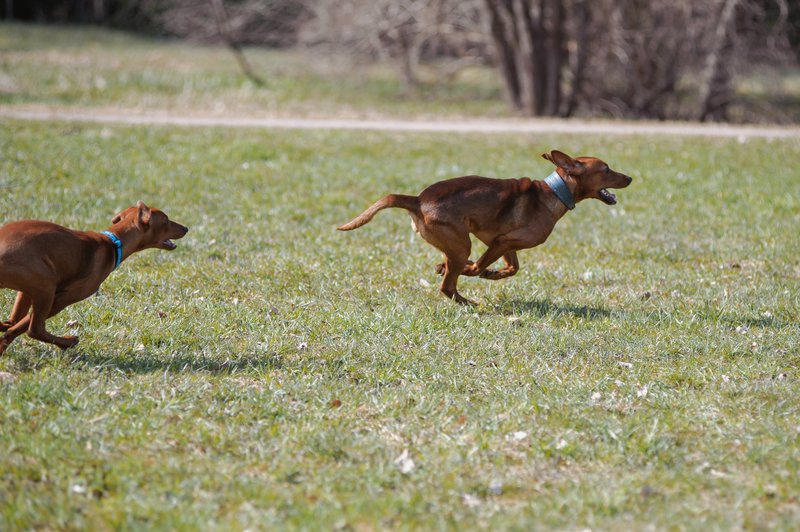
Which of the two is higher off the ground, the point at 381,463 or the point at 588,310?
the point at 381,463

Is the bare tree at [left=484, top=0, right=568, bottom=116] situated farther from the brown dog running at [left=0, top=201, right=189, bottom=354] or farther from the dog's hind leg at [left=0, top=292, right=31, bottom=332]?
the dog's hind leg at [left=0, top=292, right=31, bottom=332]

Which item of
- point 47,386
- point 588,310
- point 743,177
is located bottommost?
point 743,177

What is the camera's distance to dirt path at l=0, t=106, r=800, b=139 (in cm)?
1727

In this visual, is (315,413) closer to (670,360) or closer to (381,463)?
(381,463)

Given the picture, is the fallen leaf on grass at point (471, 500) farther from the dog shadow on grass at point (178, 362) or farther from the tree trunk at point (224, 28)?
the tree trunk at point (224, 28)

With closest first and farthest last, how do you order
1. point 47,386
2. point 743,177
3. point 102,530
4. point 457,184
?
point 102,530 < point 47,386 < point 457,184 < point 743,177

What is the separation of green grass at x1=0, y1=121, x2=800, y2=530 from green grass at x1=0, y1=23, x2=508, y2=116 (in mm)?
10699

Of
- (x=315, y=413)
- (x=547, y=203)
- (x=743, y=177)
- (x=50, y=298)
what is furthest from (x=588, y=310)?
(x=743, y=177)

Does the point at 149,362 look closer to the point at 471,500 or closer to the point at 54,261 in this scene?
the point at 54,261

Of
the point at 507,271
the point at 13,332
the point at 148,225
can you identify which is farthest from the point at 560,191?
the point at 13,332

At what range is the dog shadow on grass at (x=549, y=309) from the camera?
24.4 ft

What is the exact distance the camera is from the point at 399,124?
61.9 feet

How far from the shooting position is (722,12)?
782 inches

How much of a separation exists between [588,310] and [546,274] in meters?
1.20
